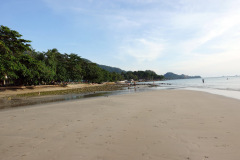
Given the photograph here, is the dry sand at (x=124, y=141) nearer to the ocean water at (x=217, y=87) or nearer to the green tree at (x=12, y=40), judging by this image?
the ocean water at (x=217, y=87)

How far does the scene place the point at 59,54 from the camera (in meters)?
64.6

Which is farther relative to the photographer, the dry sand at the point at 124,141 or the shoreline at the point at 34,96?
the shoreline at the point at 34,96

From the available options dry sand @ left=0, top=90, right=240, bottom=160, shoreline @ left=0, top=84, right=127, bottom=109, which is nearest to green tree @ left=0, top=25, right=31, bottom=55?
shoreline @ left=0, top=84, right=127, bottom=109

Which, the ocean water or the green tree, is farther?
the green tree

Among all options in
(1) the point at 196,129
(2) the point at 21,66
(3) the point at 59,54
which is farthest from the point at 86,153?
(3) the point at 59,54

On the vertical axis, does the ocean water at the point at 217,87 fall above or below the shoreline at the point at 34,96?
below

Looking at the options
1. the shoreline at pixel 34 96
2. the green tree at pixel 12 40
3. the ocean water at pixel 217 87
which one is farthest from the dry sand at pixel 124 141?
the green tree at pixel 12 40

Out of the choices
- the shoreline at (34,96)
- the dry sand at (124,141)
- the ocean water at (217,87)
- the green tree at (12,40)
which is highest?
the green tree at (12,40)

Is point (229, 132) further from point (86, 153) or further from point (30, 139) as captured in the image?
point (30, 139)

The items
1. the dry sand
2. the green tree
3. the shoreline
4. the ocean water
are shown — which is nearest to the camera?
the dry sand

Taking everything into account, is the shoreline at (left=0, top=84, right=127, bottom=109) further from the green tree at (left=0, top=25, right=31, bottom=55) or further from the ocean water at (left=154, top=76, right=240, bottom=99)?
the ocean water at (left=154, top=76, right=240, bottom=99)

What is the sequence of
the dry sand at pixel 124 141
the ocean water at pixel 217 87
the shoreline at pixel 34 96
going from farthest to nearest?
the ocean water at pixel 217 87, the shoreline at pixel 34 96, the dry sand at pixel 124 141

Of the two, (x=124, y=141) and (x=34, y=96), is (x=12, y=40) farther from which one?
(x=124, y=141)

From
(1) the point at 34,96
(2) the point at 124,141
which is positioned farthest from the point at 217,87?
(1) the point at 34,96
